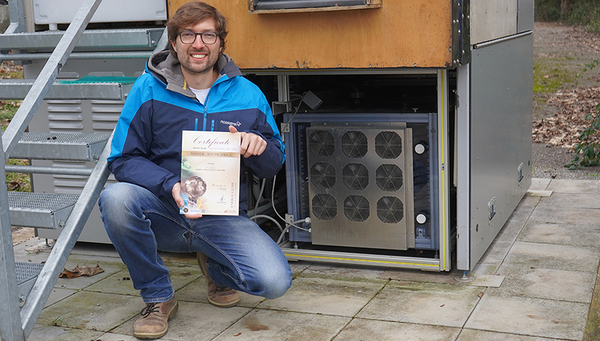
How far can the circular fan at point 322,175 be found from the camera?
4492mm

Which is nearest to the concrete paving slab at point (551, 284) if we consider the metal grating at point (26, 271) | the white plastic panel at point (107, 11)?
the metal grating at point (26, 271)

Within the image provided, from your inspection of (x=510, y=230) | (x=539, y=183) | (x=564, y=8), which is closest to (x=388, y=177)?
(x=510, y=230)

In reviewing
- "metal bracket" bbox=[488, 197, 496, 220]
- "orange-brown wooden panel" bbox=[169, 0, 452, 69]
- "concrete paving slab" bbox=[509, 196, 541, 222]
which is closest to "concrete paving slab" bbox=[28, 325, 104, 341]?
"orange-brown wooden panel" bbox=[169, 0, 452, 69]

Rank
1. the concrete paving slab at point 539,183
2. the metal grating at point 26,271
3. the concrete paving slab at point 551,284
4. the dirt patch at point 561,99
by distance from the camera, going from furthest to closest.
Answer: the dirt patch at point 561,99 < the concrete paving slab at point 539,183 < the concrete paving slab at point 551,284 < the metal grating at point 26,271

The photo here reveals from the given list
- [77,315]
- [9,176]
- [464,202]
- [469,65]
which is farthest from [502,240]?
[9,176]

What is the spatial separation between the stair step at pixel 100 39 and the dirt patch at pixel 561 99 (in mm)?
4658

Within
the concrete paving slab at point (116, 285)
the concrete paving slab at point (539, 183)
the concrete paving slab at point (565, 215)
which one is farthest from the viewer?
the concrete paving slab at point (539, 183)

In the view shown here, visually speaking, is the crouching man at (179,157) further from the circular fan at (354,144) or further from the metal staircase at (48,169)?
the circular fan at (354,144)

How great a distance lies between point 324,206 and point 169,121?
56.6 inches

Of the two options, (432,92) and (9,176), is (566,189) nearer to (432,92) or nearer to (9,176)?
(432,92)

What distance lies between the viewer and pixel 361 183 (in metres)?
4.43

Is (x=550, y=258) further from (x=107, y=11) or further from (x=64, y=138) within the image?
(x=107, y=11)

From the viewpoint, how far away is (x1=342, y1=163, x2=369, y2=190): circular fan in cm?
441

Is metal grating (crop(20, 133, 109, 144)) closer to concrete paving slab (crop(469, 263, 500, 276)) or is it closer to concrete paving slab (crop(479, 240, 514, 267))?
concrete paving slab (crop(469, 263, 500, 276))
